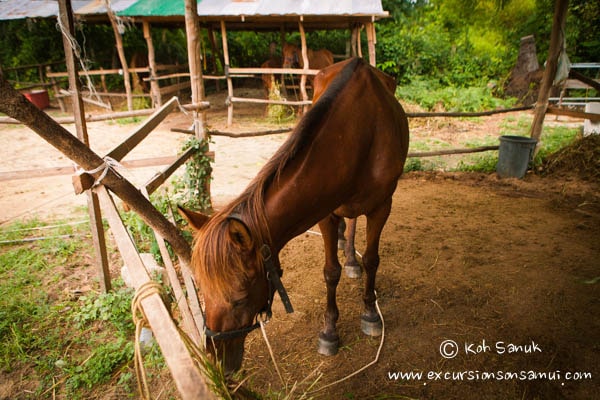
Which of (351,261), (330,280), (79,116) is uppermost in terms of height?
(79,116)

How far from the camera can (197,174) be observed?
3.82 metres

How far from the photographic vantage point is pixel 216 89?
46.0ft

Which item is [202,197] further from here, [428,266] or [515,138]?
[515,138]

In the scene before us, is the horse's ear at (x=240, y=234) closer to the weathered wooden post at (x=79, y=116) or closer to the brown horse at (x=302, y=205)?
the brown horse at (x=302, y=205)

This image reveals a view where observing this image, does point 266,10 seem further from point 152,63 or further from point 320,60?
point 152,63

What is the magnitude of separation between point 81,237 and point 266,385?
274 centimetres

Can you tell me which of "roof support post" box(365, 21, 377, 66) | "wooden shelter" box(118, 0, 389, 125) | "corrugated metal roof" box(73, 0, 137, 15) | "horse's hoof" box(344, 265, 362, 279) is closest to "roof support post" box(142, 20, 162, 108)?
"wooden shelter" box(118, 0, 389, 125)

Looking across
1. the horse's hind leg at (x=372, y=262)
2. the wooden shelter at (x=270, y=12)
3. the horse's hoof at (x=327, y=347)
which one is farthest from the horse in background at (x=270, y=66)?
the horse's hoof at (x=327, y=347)

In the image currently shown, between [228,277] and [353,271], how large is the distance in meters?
2.09

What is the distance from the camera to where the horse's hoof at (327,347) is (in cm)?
240

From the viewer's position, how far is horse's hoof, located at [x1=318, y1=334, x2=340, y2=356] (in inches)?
94.7

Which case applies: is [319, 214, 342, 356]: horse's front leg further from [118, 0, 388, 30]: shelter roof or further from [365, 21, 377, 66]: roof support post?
[118, 0, 388, 30]: shelter roof

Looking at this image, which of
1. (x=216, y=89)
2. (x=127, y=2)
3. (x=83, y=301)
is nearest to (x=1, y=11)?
(x=127, y=2)

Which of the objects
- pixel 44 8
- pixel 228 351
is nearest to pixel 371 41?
pixel 228 351
